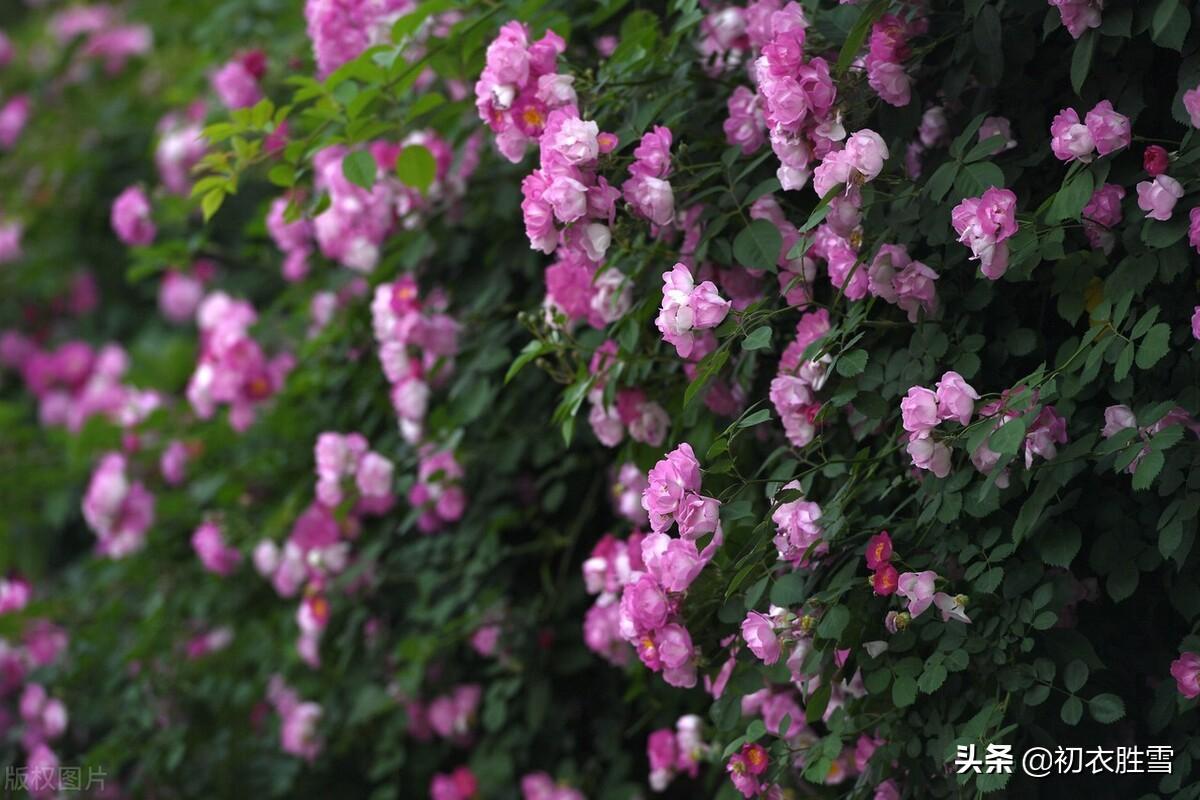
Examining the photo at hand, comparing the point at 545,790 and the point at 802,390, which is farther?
the point at 545,790

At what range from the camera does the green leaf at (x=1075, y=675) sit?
4.34ft

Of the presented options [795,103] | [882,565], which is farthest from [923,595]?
[795,103]

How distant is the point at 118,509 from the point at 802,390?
1.76 meters

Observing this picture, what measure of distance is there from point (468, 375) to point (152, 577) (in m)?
1.14

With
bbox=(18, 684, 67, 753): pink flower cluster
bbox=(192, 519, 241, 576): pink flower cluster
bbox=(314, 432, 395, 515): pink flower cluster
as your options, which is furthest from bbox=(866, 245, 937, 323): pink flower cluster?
bbox=(18, 684, 67, 753): pink flower cluster

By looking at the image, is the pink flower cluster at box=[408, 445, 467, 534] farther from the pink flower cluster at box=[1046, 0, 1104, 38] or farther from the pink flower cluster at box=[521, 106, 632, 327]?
the pink flower cluster at box=[1046, 0, 1104, 38]

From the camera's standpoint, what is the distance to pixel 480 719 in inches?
91.0

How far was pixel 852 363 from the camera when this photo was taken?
1.39 m

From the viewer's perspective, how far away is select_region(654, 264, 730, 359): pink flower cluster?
1.40 metres

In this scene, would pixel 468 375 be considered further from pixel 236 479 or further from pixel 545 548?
pixel 236 479

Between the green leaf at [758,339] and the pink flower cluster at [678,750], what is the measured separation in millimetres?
624

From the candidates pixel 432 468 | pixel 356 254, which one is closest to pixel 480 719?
pixel 432 468

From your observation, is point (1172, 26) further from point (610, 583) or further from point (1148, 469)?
point (610, 583)

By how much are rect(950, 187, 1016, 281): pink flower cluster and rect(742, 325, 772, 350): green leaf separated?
0.69 feet
